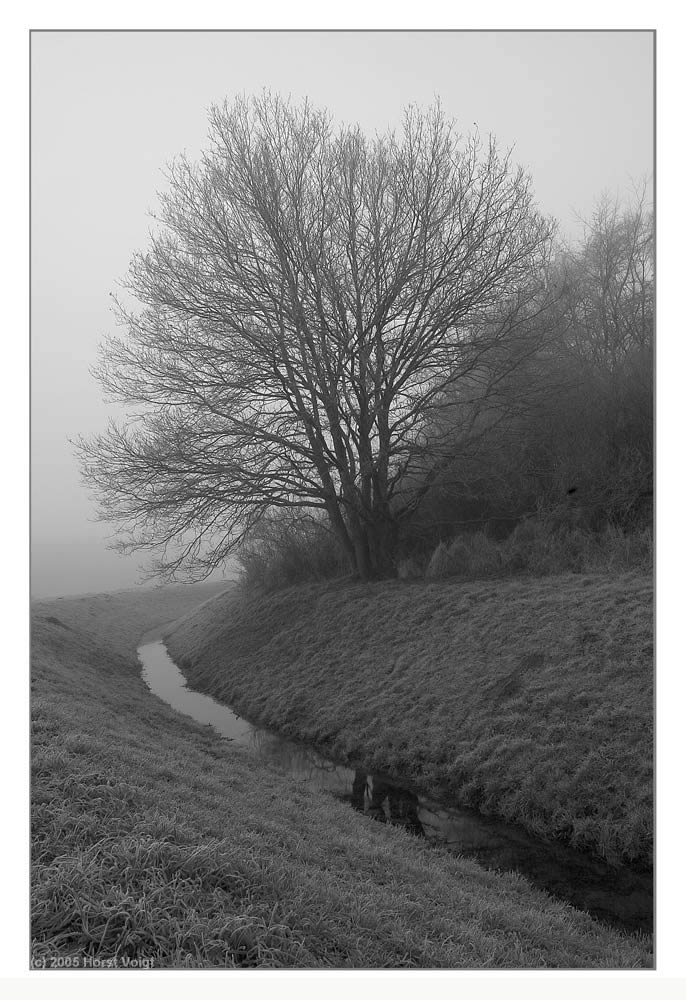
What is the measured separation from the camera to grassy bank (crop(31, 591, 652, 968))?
322 centimetres

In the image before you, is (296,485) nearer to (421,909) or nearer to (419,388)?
(419,388)

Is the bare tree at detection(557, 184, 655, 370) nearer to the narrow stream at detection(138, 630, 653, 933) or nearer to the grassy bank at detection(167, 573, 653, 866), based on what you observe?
the grassy bank at detection(167, 573, 653, 866)

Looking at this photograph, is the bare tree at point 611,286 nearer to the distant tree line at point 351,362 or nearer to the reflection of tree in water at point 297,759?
the distant tree line at point 351,362

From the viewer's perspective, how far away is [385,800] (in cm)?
803

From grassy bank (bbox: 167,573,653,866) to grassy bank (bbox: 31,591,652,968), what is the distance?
4.67 ft

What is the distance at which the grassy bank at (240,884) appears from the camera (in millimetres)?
3219

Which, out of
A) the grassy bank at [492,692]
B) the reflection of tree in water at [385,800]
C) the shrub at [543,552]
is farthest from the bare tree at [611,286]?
the reflection of tree in water at [385,800]

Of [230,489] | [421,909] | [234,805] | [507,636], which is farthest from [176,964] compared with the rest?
[230,489]

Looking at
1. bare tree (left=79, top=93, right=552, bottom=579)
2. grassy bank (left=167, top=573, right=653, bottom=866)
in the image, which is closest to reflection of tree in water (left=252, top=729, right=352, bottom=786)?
grassy bank (left=167, top=573, right=653, bottom=866)

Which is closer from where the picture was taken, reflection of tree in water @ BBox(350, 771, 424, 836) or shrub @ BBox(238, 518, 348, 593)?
reflection of tree in water @ BBox(350, 771, 424, 836)

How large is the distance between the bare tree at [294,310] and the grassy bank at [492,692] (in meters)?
3.75

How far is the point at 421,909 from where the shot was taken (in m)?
4.28

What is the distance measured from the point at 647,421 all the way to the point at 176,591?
32.1 meters

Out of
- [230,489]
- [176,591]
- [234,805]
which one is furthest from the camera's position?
[176,591]
